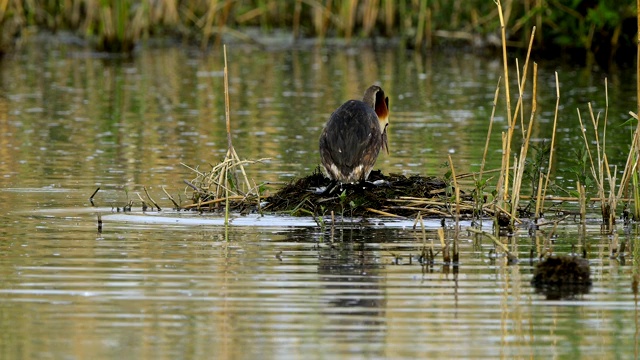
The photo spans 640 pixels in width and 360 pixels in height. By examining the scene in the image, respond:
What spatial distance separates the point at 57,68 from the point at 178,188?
49.4ft

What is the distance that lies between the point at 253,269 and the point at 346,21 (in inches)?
906

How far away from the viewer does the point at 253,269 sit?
27.7 ft

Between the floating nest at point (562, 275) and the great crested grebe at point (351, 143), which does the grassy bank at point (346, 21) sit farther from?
the floating nest at point (562, 275)

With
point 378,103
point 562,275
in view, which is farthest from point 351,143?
point 562,275

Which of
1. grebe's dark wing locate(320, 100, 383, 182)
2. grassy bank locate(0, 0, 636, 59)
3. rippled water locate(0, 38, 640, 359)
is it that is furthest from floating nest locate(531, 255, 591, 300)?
grassy bank locate(0, 0, 636, 59)

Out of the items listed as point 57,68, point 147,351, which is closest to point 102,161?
point 147,351

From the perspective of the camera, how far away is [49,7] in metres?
32.9

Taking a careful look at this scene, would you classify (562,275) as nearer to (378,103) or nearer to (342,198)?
(342,198)

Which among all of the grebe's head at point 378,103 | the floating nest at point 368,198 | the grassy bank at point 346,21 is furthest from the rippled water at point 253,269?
the grassy bank at point 346,21

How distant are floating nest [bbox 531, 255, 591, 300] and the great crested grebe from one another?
3165 mm

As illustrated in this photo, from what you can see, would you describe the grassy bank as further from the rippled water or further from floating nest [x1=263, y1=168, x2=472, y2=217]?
floating nest [x1=263, y1=168, x2=472, y2=217]

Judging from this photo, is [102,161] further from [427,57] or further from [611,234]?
[427,57]

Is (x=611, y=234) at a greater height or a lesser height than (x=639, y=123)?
lesser

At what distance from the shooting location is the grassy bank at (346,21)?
89.8 ft
